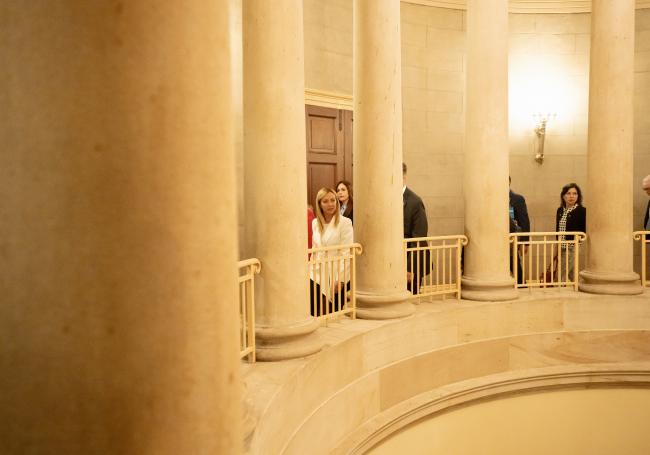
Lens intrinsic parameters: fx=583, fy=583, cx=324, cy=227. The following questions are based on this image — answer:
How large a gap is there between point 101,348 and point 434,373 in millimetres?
8412

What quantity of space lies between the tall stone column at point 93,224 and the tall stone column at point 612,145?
432 inches

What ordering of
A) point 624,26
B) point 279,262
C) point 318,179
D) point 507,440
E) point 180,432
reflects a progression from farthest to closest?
point 318,179
point 624,26
point 507,440
point 279,262
point 180,432

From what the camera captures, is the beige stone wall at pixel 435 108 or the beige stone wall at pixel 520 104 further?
the beige stone wall at pixel 520 104

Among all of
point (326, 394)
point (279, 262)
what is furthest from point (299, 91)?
point (326, 394)

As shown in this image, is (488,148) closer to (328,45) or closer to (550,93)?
(328,45)

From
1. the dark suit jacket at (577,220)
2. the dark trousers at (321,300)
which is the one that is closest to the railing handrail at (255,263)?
the dark trousers at (321,300)

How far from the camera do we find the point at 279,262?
6.96m

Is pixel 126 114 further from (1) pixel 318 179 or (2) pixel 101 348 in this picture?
(1) pixel 318 179

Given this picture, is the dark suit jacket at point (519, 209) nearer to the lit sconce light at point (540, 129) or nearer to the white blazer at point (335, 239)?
the lit sconce light at point (540, 129)

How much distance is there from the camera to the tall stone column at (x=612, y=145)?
1120 centimetres

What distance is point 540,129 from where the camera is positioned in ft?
52.0

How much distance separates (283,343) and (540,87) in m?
12.3

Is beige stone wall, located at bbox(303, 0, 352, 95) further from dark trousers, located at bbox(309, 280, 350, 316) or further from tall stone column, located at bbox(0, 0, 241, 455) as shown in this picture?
tall stone column, located at bbox(0, 0, 241, 455)

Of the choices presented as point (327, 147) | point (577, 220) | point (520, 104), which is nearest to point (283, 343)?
point (327, 147)
